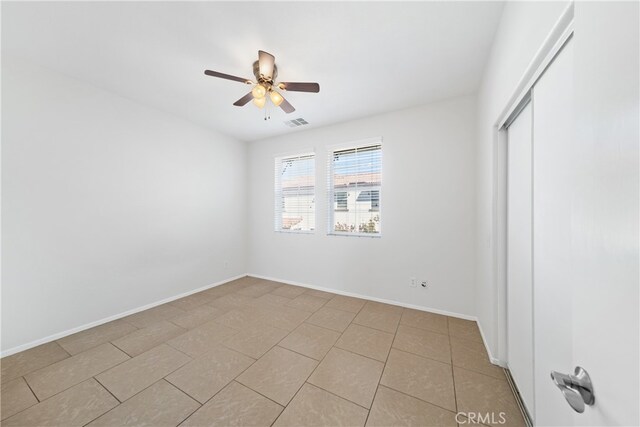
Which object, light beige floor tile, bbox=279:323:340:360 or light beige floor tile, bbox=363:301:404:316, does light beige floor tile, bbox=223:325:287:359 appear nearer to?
light beige floor tile, bbox=279:323:340:360

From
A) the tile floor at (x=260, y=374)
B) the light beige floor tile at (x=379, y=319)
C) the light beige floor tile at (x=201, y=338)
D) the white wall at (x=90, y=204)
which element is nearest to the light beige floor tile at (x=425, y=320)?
the tile floor at (x=260, y=374)

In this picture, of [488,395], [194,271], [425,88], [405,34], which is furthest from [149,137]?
[488,395]

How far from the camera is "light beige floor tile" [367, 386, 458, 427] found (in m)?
1.42

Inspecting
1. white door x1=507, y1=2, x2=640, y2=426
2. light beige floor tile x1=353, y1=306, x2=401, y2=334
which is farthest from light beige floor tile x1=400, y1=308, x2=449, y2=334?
white door x1=507, y1=2, x2=640, y2=426

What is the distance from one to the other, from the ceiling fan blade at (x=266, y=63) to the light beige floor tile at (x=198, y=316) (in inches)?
112

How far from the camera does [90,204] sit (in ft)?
8.41

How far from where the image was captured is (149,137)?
121 inches

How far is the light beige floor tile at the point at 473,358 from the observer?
1.84 metres

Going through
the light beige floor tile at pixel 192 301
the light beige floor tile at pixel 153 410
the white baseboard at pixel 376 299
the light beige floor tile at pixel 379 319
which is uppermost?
the white baseboard at pixel 376 299

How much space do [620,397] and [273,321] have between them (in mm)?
2754

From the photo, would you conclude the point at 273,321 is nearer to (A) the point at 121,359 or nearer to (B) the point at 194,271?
(A) the point at 121,359

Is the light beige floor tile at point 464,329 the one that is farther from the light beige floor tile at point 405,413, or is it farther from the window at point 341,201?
the window at point 341,201

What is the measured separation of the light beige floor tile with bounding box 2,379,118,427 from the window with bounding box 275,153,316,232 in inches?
115

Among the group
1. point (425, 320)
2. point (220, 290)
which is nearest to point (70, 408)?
point (220, 290)
